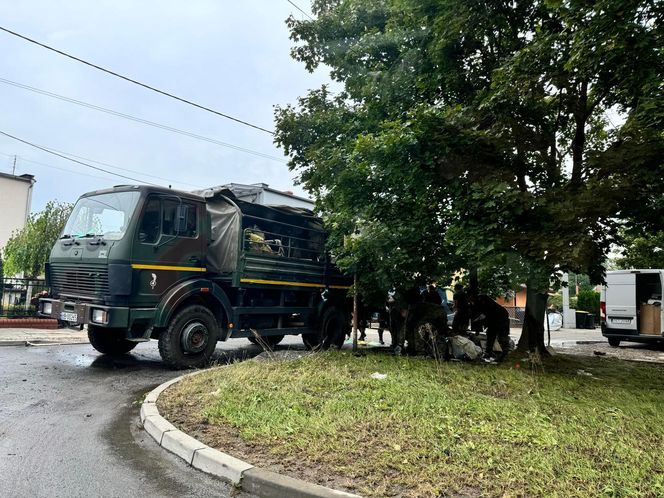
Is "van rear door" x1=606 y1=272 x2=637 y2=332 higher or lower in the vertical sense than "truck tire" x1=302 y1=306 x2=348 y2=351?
higher

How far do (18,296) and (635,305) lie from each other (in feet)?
58.8

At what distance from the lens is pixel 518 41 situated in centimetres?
738

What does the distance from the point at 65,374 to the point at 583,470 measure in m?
7.11

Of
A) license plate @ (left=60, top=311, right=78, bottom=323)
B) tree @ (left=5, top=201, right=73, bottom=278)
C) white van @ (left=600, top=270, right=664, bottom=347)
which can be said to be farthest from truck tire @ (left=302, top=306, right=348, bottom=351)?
tree @ (left=5, top=201, right=73, bottom=278)

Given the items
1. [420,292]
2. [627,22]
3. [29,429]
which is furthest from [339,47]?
[29,429]

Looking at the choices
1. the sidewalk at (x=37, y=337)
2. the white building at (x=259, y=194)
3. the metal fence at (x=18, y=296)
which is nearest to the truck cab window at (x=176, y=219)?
the white building at (x=259, y=194)

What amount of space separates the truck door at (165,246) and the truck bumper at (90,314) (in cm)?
42

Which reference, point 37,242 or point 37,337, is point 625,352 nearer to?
point 37,337

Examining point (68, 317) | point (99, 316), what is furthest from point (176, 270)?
point (68, 317)

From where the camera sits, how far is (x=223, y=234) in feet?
28.0

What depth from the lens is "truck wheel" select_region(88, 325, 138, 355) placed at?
8867 mm

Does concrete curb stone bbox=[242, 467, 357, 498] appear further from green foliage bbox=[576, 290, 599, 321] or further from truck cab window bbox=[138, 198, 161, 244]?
green foliage bbox=[576, 290, 599, 321]

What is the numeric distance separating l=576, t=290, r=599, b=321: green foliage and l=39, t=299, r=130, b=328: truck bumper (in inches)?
1050

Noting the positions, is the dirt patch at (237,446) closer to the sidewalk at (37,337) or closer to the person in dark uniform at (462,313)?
the person in dark uniform at (462,313)
